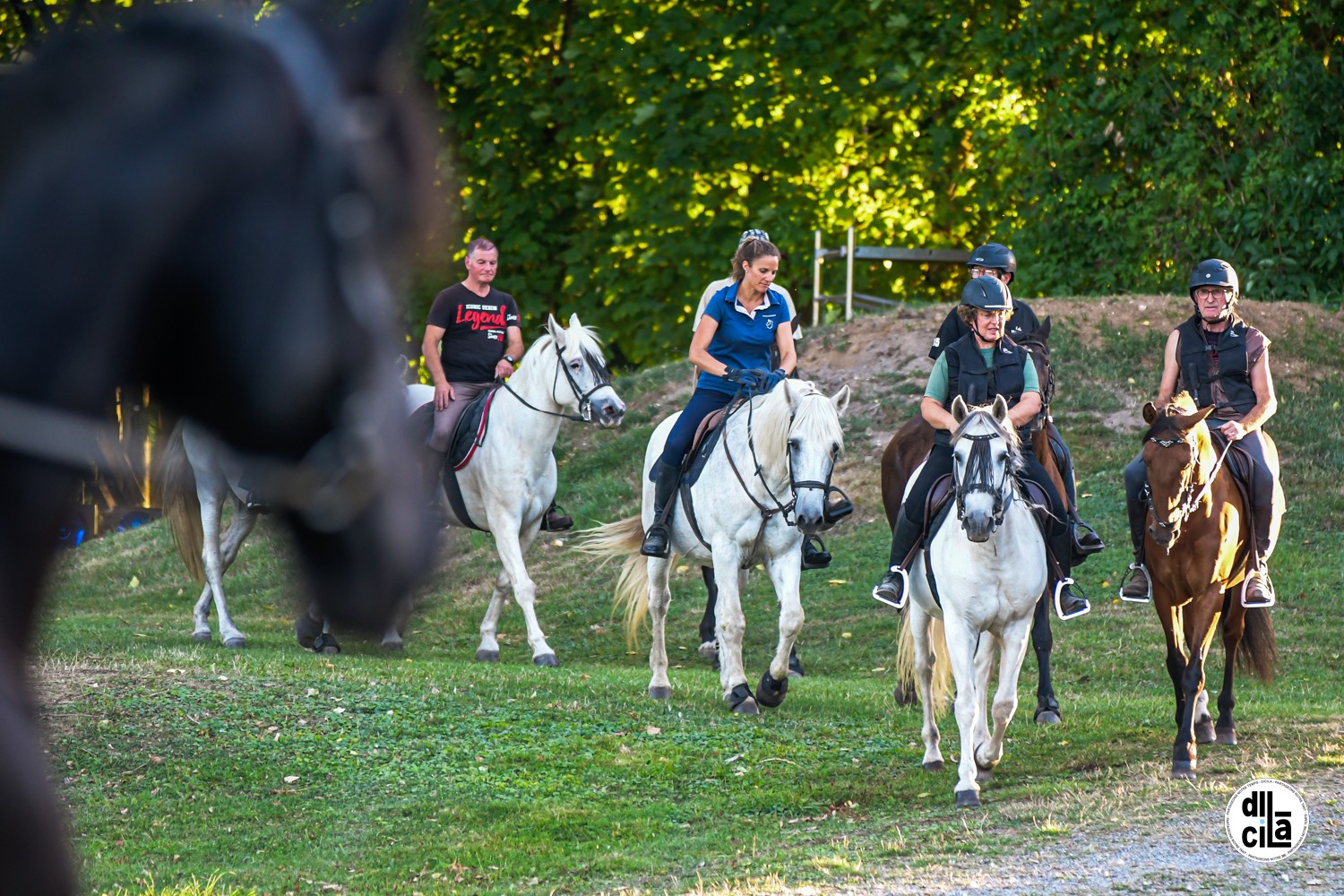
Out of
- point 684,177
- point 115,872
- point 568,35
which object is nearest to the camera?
point 115,872

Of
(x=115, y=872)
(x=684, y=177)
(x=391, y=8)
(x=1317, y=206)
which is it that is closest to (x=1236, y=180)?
(x=1317, y=206)

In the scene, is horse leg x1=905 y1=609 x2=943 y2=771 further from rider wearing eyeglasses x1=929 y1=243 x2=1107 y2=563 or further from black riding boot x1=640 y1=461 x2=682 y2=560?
black riding boot x1=640 y1=461 x2=682 y2=560

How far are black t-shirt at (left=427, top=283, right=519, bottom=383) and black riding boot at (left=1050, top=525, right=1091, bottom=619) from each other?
5.58 metres

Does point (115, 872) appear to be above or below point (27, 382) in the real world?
below

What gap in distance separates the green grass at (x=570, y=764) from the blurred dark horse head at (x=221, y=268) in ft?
10.1

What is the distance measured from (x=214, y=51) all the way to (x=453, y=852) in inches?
257

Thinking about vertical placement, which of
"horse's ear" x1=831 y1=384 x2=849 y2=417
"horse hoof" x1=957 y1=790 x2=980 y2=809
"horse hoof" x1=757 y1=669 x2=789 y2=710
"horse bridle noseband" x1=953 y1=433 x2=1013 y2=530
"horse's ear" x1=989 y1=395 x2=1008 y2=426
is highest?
"horse's ear" x1=831 y1=384 x2=849 y2=417

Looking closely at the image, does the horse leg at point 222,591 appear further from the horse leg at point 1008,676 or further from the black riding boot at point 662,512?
the horse leg at point 1008,676

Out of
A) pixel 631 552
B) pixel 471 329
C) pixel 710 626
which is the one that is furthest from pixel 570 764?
pixel 710 626

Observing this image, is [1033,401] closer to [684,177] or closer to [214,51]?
[214,51]

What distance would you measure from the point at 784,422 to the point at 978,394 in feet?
5.21

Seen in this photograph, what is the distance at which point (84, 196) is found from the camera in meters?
1.59

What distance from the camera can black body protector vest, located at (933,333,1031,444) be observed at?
9.53 m

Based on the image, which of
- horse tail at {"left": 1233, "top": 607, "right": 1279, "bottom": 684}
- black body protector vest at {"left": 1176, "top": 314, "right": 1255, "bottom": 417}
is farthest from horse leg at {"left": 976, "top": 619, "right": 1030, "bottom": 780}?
black body protector vest at {"left": 1176, "top": 314, "right": 1255, "bottom": 417}
